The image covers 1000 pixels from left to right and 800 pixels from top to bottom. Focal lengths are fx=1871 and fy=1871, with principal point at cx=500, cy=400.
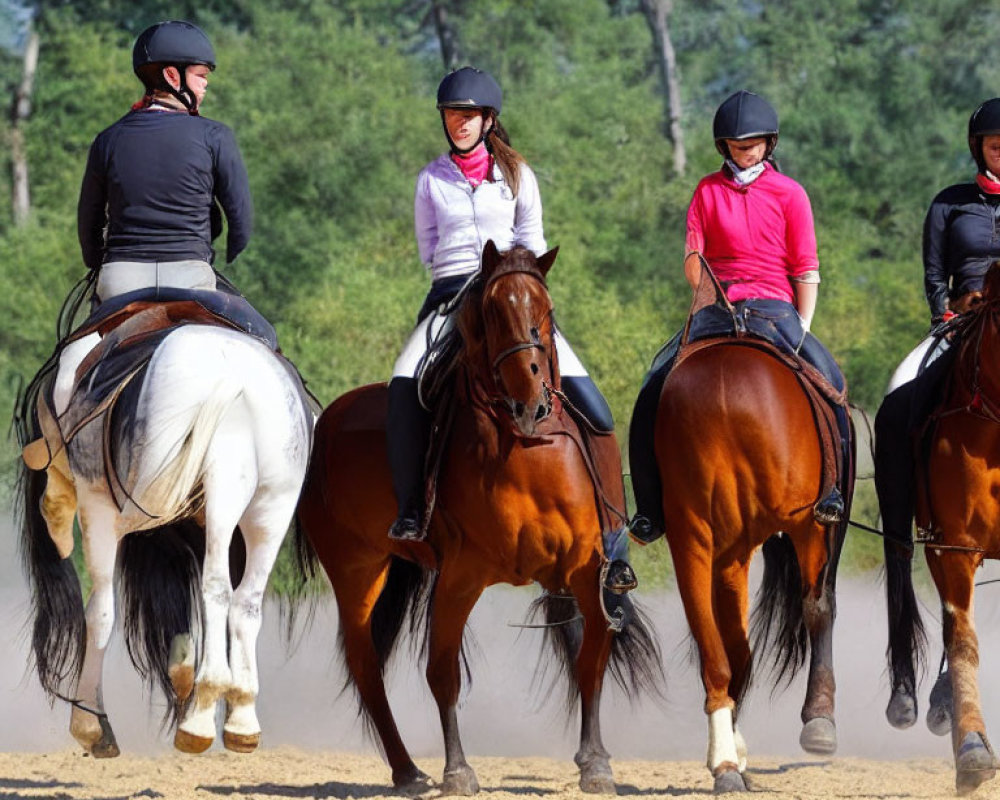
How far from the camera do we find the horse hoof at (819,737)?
908 cm

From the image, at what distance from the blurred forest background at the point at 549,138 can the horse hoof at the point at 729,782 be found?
19020 mm

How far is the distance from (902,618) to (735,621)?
3.15 feet

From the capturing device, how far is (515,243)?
9117 mm

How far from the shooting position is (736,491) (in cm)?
903

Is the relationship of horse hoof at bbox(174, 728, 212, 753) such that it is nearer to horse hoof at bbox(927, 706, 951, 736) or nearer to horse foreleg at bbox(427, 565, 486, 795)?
horse foreleg at bbox(427, 565, 486, 795)

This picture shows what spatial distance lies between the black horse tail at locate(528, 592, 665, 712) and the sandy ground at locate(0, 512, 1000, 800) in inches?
14.4

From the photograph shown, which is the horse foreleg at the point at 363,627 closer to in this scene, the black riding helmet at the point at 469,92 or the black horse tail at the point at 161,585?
the black horse tail at the point at 161,585

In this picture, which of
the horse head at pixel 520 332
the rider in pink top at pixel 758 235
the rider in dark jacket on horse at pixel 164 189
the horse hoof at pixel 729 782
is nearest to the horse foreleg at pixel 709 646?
the horse hoof at pixel 729 782

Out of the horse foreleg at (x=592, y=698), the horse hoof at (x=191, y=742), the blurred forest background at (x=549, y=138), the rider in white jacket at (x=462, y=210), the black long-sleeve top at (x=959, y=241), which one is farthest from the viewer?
the blurred forest background at (x=549, y=138)

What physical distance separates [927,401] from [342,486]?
3.08 metres

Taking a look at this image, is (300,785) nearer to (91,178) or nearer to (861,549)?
(91,178)

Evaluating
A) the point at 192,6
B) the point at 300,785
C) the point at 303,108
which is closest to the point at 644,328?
the point at 303,108

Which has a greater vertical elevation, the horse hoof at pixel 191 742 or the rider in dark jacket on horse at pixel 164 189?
the rider in dark jacket on horse at pixel 164 189

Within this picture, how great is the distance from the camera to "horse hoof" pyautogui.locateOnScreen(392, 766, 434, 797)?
971 centimetres
